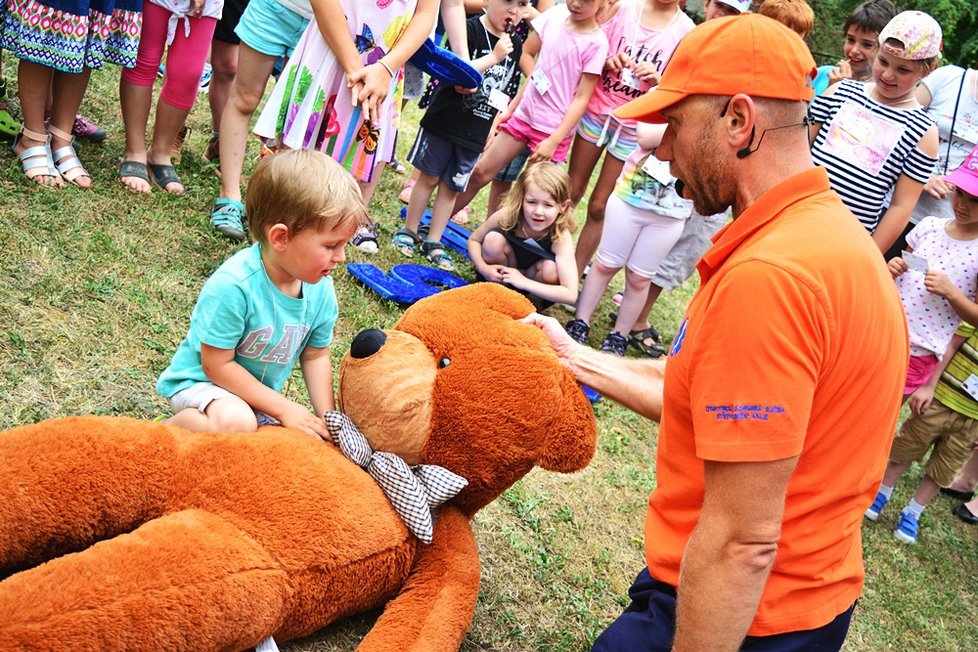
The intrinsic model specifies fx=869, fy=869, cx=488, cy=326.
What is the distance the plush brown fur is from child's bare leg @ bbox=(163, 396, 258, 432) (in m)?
0.19

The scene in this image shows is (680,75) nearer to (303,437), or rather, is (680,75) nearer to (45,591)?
(303,437)

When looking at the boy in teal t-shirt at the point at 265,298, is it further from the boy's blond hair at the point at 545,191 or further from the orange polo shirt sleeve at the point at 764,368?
the boy's blond hair at the point at 545,191

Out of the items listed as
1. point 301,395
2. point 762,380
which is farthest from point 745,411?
point 301,395

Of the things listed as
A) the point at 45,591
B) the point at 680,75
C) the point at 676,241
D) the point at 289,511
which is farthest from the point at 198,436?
the point at 676,241

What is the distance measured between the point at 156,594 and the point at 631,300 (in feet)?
13.4

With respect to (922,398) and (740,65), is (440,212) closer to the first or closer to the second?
(922,398)

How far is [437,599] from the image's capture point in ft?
7.61

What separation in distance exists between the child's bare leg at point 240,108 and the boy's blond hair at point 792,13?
296 centimetres

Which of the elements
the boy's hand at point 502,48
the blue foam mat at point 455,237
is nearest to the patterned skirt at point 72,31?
the blue foam mat at point 455,237

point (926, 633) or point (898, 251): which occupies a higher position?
point (898, 251)

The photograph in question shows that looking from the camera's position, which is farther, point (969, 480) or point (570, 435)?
point (969, 480)

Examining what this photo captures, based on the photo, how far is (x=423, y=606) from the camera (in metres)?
2.29

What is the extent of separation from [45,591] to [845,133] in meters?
4.71

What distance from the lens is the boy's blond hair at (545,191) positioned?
203 inches
